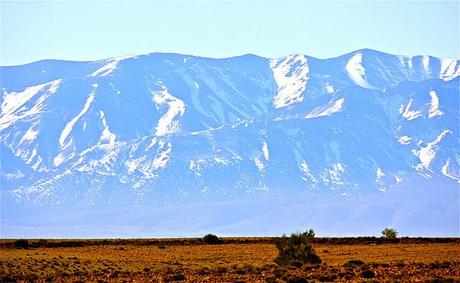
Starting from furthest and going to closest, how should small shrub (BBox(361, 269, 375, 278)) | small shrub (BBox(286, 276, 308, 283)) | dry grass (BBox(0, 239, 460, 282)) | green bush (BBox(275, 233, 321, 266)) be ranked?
green bush (BBox(275, 233, 321, 266)) → dry grass (BBox(0, 239, 460, 282)) → small shrub (BBox(361, 269, 375, 278)) → small shrub (BBox(286, 276, 308, 283))

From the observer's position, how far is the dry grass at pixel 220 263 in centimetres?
5644

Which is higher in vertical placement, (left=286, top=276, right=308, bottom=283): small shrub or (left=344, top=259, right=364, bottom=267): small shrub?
(left=344, top=259, right=364, bottom=267): small shrub

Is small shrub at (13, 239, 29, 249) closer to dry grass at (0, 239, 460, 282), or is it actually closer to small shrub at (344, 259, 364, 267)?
dry grass at (0, 239, 460, 282)

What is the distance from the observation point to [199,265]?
67750 millimetres

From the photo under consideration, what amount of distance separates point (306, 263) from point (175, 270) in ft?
28.8

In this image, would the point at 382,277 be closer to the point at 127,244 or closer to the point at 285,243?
the point at 285,243

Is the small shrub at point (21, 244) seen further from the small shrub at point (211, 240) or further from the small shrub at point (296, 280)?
the small shrub at point (296, 280)

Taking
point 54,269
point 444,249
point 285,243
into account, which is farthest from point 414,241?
point 54,269

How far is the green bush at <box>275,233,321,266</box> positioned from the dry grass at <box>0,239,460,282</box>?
1.10m

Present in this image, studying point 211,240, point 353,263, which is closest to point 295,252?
point 353,263

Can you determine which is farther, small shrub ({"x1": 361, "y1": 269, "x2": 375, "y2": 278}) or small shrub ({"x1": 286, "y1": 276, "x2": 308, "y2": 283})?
small shrub ({"x1": 361, "y1": 269, "x2": 375, "y2": 278})

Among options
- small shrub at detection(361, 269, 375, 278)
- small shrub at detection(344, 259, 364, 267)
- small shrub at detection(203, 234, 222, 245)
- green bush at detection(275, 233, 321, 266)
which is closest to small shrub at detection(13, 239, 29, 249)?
small shrub at detection(203, 234, 222, 245)

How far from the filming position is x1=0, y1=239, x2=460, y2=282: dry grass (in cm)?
5644

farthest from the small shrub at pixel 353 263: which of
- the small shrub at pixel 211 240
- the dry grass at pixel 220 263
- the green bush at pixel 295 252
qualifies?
the small shrub at pixel 211 240
